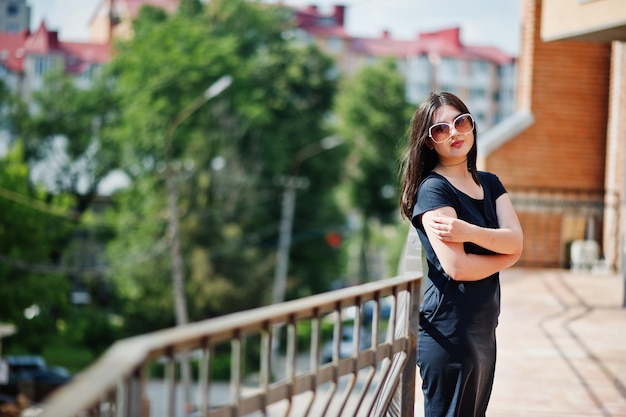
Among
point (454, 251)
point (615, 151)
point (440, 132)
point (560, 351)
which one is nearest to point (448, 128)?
point (440, 132)

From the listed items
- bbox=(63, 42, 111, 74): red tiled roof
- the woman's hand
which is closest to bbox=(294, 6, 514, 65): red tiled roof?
bbox=(63, 42, 111, 74): red tiled roof

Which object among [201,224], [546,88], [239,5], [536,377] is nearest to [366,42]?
[239,5]

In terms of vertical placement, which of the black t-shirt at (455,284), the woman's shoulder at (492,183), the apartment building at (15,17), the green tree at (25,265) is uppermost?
the apartment building at (15,17)

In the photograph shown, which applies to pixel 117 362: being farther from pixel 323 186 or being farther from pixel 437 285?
pixel 323 186

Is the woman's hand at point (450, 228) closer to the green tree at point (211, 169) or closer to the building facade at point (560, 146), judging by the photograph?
the building facade at point (560, 146)

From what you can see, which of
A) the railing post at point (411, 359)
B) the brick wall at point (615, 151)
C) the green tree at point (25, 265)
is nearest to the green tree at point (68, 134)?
the green tree at point (25, 265)

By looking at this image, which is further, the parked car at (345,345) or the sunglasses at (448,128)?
the parked car at (345,345)

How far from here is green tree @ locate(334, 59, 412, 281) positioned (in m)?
44.0

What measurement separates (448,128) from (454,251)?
45cm

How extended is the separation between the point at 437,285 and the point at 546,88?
10900 millimetres

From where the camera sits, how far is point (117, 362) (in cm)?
188

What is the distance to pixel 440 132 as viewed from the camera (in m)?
3.36

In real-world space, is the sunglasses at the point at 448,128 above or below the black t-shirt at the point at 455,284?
above

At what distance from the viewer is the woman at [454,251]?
324cm
